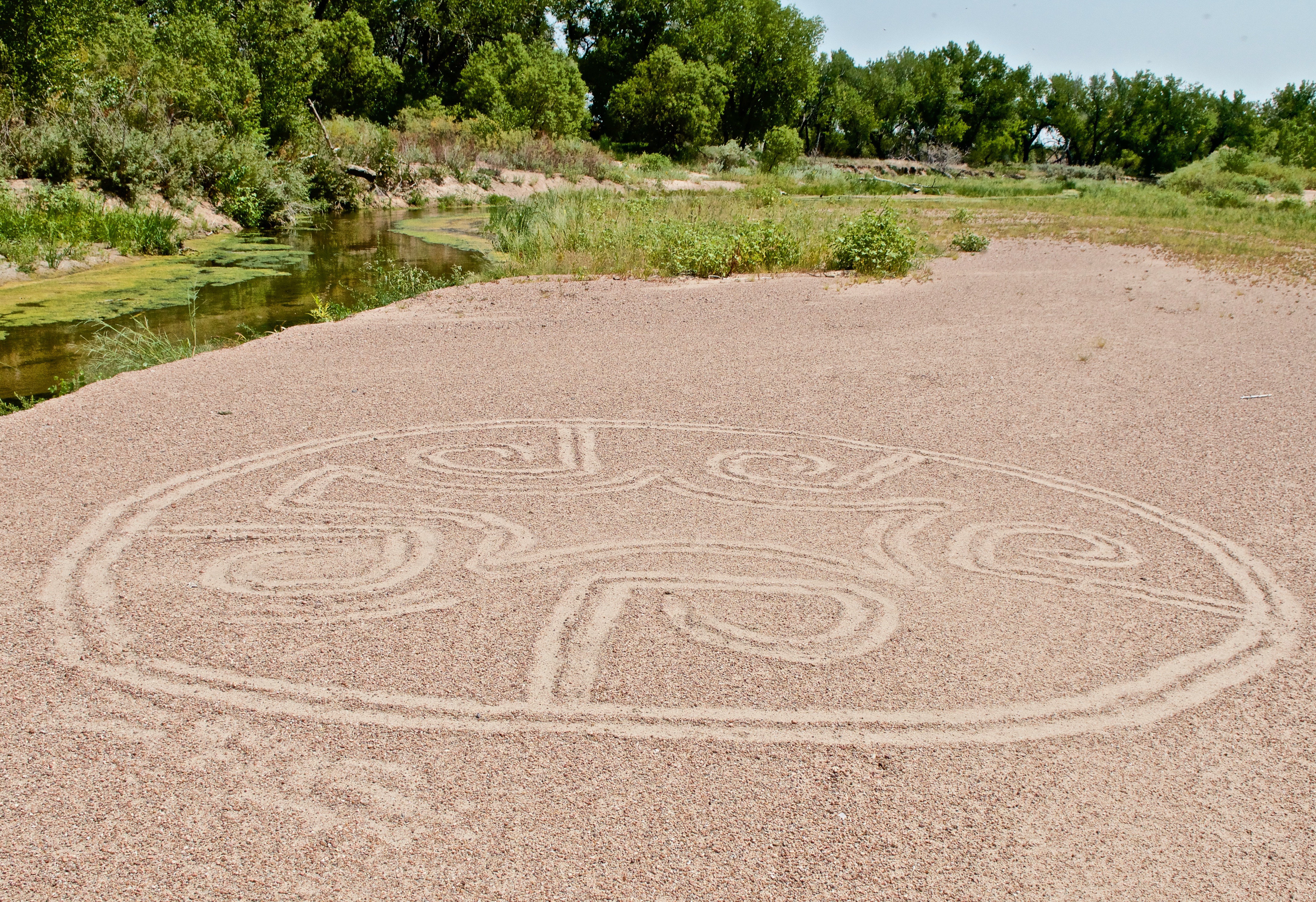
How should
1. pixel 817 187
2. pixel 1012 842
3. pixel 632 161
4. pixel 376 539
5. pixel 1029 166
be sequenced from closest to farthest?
pixel 1012 842, pixel 376 539, pixel 817 187, pixel 632 161, pixel 1029 166

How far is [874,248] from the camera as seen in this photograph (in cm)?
1374

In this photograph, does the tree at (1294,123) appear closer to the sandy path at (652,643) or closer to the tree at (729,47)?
the tree at (729,47)

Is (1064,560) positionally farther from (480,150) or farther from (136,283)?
(480,150)

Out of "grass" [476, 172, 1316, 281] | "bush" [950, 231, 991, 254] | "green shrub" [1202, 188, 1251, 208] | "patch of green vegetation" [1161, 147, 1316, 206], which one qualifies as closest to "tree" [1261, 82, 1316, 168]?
"patch of green vegetation" [1161, 147, 1316, 206]

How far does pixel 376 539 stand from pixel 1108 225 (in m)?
21.6

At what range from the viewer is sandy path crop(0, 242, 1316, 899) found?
260 cm

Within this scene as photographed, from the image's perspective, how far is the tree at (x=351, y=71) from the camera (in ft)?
147

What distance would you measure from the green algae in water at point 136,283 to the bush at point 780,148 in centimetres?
3169

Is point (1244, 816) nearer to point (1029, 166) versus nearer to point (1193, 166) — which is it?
point (1193, 166)

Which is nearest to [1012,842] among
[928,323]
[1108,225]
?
[928,323]

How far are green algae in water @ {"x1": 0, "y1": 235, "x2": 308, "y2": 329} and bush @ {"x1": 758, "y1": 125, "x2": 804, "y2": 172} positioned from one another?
31.7 metres

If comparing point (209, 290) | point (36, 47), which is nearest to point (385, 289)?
point (209, 290)

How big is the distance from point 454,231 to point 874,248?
1024 centimetres

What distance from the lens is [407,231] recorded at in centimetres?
2061
